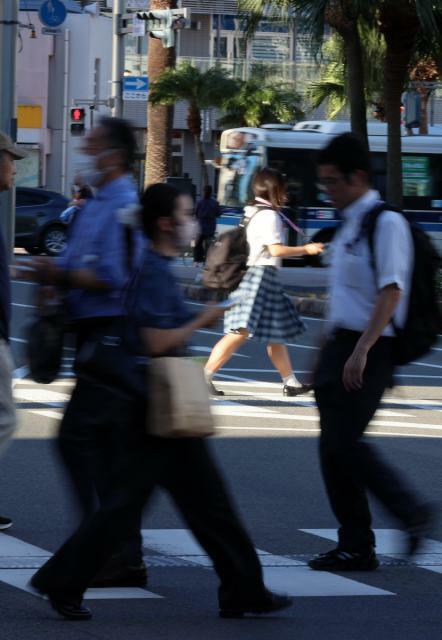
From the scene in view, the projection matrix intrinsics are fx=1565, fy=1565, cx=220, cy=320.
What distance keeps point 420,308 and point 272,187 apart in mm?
4923

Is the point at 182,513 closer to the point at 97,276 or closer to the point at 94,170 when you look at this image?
the point at 97,276

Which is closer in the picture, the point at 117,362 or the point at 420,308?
the point at 117,362

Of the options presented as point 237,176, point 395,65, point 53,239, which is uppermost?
point 395,65

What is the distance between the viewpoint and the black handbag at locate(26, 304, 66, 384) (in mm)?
5695

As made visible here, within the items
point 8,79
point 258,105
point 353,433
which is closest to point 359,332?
point 353,433

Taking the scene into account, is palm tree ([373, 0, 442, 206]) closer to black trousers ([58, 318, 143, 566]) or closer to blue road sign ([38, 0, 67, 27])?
blue road sign ([38, 0, 67, 27])

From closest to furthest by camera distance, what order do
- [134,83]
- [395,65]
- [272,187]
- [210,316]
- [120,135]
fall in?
[210,316] → [120,135] → [272,187] → [395,65] → [134,83]

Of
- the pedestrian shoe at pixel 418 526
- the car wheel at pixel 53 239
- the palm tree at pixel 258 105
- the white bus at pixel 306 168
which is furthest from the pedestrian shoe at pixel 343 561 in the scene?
the palm tree at pixel 258 105

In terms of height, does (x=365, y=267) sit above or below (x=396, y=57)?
below

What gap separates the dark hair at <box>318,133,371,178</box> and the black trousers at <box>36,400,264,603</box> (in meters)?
1.53

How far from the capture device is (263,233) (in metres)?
11.5

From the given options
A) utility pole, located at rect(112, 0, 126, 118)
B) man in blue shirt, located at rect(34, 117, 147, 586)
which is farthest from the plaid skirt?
utility pole, located at rect(112, 0, 126, 118)

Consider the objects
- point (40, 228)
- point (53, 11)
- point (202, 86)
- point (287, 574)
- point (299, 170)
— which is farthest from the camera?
point (202, 86)

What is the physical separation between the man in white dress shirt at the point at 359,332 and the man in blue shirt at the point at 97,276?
97 cm
